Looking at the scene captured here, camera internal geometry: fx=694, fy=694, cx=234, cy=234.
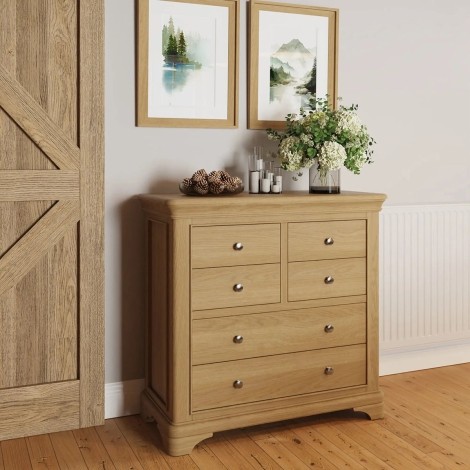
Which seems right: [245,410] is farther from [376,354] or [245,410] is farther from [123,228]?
[123,228]

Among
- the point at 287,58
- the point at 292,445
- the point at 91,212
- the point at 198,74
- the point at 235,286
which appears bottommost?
the point at 292,445

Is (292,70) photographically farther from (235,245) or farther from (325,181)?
(235,245)

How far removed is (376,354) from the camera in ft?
10.7

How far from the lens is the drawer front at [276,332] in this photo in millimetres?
2912

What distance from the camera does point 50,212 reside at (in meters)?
2.99

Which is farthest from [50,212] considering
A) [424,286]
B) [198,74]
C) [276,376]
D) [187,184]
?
[424,286]

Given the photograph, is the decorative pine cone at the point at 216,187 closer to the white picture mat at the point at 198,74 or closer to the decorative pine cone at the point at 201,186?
the decorative pine cone at the point at 201,186

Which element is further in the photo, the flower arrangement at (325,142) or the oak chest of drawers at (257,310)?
the flower arrangement at (325,142)

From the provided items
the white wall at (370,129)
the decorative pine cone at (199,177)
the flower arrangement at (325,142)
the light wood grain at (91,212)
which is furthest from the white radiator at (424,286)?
the light wood grain at (91,212)

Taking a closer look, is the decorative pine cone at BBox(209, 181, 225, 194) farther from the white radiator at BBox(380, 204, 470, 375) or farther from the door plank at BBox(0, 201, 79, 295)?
the white radiator at BBox(380, 204, 470, 375)

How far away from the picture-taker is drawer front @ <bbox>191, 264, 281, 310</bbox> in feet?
9.46

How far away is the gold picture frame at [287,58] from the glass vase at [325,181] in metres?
0.38

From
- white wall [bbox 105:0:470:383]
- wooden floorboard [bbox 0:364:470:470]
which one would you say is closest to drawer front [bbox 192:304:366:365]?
wooden floorboard [bbox 0:364:470:470]

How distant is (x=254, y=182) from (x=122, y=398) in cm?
119
